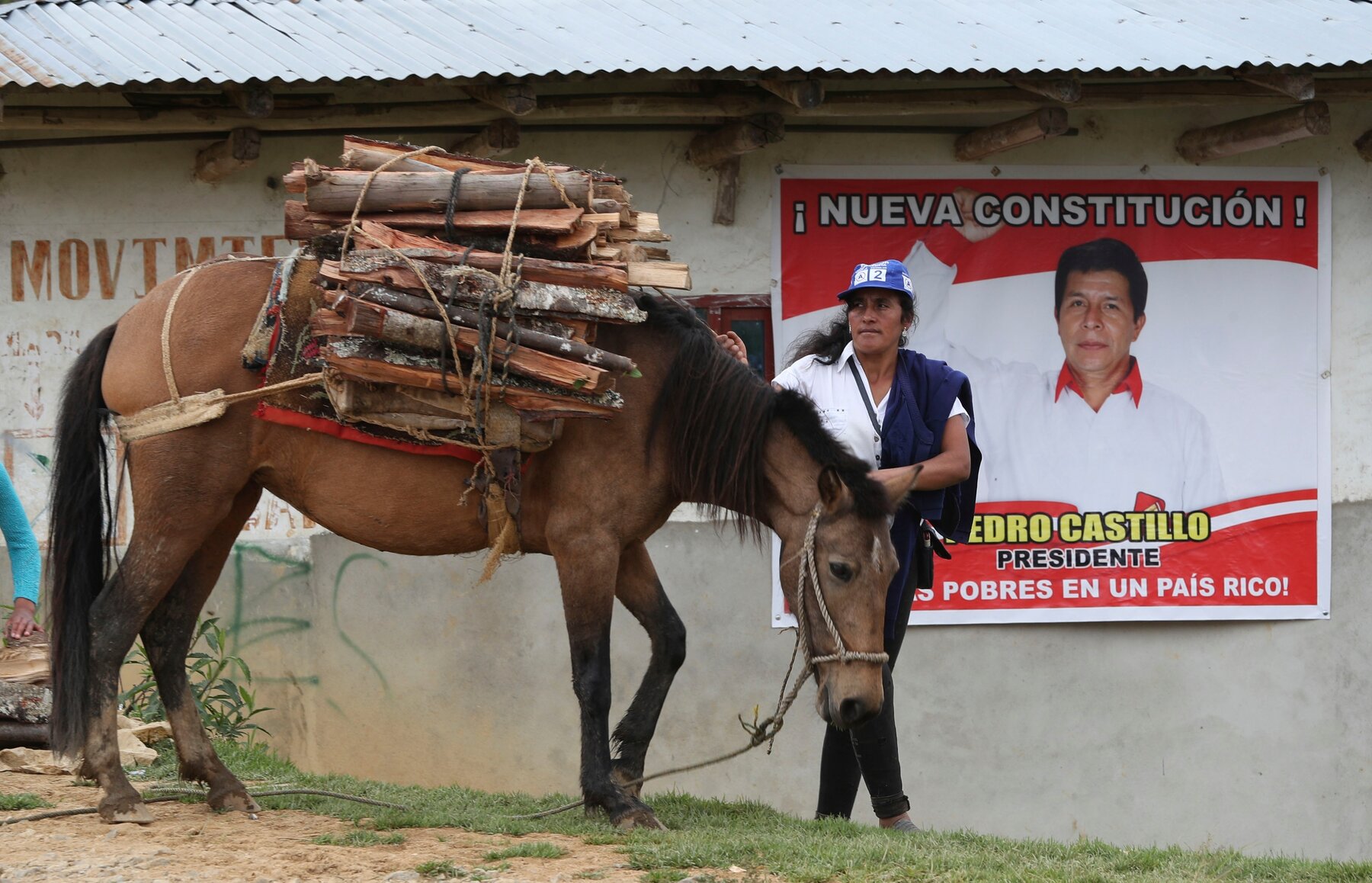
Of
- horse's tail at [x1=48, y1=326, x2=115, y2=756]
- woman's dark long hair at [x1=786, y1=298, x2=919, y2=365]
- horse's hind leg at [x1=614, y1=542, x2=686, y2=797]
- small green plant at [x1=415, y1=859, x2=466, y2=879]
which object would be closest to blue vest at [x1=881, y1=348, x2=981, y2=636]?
woman's dark long hair at [x1=786, y1=298, x2=919, y2=365]

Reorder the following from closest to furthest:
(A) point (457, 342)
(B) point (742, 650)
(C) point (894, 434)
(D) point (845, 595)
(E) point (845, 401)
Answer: (A) point (457, 342) → (D) point (845, 595) → (C) point (894, 434) → (E) point (845, 401) → (B) point (742, 650)

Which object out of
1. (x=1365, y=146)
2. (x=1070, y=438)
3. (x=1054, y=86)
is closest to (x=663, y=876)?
(x=1070, y=438)

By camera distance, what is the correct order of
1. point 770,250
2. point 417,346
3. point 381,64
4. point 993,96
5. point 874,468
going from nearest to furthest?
point 417,346 < point 874,468 < point 381,64 < point 993,96 < point 770,250

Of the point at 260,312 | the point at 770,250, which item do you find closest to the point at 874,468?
the point at 260,312

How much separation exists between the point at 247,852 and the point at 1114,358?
5.12 m

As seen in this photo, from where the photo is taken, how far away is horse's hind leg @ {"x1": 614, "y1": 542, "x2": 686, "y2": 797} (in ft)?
15.4

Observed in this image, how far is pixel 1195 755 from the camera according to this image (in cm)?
721

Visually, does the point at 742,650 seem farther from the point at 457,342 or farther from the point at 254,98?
the point at 254,98

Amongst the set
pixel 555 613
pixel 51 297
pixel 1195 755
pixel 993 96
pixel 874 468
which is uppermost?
pixel 993 96

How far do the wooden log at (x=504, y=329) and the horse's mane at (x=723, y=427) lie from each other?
0.35 m

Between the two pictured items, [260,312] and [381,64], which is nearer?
[260,312]

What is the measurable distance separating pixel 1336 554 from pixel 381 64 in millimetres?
5630

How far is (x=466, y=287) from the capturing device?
4102 mm

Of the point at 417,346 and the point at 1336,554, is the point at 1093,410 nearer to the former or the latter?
the point at 1336,554
